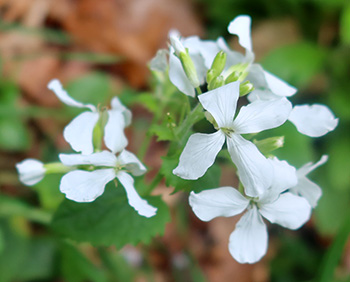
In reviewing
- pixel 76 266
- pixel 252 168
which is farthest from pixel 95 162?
pixel 76 266

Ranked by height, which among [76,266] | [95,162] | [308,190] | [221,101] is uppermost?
[221,101]

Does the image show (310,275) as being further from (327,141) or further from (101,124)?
(101,124)

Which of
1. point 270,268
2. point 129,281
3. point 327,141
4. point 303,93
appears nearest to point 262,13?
point 303,93

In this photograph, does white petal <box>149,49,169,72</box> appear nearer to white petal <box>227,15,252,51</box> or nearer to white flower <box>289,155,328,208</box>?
white petal <box>227,15,252,51</box>

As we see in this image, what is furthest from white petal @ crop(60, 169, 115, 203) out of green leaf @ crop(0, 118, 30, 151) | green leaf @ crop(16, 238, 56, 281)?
green leaf @ crop(0, 118, 30, 151)

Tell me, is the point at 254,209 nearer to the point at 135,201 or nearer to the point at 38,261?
the point at 135,201

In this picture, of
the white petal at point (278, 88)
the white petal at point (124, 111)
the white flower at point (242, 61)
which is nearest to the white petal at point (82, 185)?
the white petal at point (124, 111)
